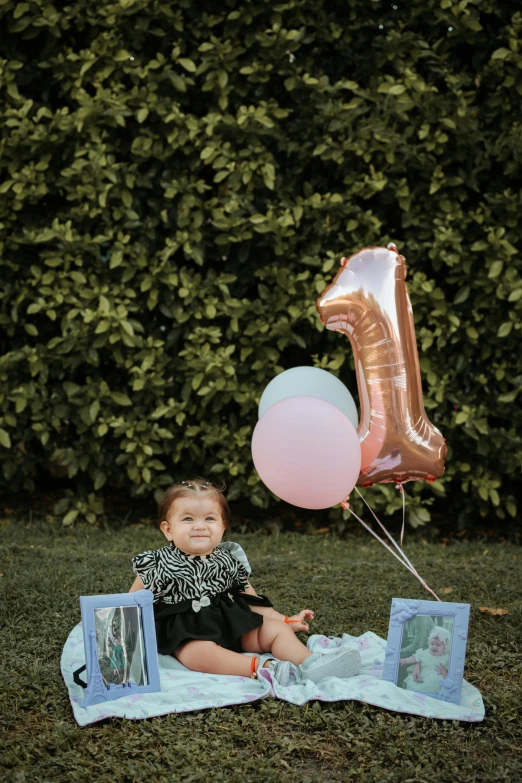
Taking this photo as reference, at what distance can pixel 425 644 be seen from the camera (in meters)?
2.59

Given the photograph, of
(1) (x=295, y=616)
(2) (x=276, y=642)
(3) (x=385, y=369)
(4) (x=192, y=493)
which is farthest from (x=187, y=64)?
(2) (x=276, y=642)

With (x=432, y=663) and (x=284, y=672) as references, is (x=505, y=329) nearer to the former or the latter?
(x=432, y=663)

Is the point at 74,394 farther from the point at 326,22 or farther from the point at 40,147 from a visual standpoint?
the point at 326,22

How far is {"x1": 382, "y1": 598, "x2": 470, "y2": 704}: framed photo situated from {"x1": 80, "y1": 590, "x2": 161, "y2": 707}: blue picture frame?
73 cm

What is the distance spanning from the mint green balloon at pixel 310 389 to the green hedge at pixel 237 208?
1.79 m

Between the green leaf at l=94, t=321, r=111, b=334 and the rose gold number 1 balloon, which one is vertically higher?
the green leaf at l=94, t=321, r=111, b=334

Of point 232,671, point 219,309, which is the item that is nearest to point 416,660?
point 232,671

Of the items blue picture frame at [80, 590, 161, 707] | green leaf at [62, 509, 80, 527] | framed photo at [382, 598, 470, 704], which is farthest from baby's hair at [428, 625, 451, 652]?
green leaf at [62, 509, 80, 527]

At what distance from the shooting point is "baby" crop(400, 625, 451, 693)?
2.55 meters

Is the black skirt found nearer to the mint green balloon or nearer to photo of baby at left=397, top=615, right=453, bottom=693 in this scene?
photo of baby at left=397, top=615, right=453, bottom=693

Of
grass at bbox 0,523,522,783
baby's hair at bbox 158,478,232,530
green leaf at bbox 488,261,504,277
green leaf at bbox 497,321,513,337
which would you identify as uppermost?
green leaf at bbox 488,261,504,277

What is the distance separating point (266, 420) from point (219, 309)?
2.13 m

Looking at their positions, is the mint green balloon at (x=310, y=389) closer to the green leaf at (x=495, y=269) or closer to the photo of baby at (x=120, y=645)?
the photo of baby at (x=120, y=645)

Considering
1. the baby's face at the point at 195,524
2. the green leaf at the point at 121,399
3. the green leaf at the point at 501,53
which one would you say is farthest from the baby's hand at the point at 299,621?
the green leaf at the point at 501,53
